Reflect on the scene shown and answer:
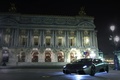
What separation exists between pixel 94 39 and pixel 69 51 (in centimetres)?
1021

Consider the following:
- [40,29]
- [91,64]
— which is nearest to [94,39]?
[40,29]

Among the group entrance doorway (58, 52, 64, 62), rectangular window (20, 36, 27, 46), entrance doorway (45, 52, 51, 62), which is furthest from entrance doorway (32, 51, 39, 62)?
entrance doorway (58, 52, 64, 62)

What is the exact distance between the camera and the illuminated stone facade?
197 ft

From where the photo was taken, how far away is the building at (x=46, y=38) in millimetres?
60094

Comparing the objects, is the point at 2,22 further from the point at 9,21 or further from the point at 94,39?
the point at 94,39

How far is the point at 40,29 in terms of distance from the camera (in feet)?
208

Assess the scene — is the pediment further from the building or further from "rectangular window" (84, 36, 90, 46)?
"rectangular window" (84, 36, 90, 46)

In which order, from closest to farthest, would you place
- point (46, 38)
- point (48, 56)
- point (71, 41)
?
point (48, 56)
point (46, 38)
point (71, 41)

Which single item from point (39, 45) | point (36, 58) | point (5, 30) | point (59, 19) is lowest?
point (36, 58)

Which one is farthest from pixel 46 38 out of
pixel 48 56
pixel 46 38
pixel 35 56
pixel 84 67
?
pixel 84 67

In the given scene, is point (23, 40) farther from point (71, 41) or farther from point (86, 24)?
point (86, 24)

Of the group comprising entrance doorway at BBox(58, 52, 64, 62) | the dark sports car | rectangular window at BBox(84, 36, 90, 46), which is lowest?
entrance doorway at BBox(58, 52, 64, 62)

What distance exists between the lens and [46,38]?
6372cm

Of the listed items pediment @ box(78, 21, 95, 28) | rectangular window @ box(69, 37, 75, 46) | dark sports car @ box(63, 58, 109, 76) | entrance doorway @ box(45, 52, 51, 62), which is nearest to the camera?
dark sports car @ box(63, 58, 109, 76)
